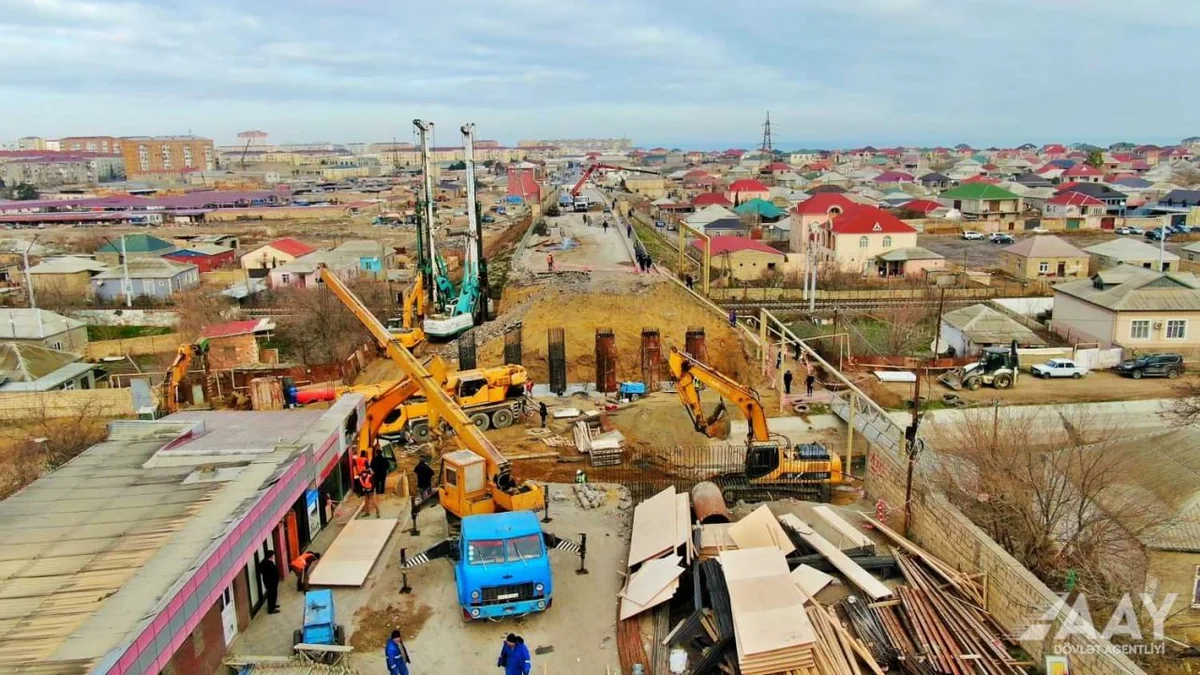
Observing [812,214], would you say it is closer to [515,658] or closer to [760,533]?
[760,533]

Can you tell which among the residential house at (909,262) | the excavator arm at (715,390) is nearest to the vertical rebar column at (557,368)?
the excavator arm at (715,390)

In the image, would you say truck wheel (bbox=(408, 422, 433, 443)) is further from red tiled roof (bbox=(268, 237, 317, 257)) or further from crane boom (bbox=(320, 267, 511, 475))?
red tiled roof (bbox=(268, 237, 317, 257))

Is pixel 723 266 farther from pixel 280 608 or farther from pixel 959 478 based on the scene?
Answer: pixel 280 608

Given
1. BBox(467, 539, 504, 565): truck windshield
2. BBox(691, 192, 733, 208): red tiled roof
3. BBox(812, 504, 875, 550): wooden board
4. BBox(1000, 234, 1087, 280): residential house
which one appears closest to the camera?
BBox(467, 539, 504, 565): truck windshield

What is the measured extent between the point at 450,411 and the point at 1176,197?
74990mm

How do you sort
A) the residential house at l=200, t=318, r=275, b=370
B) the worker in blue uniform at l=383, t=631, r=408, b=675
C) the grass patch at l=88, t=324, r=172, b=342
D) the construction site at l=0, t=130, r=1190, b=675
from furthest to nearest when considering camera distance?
the grass patch at l=88, t=324, r=172, b=342, the residential house at l=200, t=318, r=275, b=370, the worker in blue uniform at l=383, t=631, r=408, b=675, the construction site at l=0, t=130, r=1190, b=675

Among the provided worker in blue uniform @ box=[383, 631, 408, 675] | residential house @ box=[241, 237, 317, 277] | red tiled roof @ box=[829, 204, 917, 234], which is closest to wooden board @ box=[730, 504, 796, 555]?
worker in blue uniform @ box=[383, 631, 408, 675]

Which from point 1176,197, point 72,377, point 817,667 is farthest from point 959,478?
point 1176,197

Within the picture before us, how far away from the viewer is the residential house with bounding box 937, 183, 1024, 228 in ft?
221

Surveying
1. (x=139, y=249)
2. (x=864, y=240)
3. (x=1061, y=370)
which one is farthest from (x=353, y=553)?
(x=139, y=249)

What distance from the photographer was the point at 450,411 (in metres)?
14.6

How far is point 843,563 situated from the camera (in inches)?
439

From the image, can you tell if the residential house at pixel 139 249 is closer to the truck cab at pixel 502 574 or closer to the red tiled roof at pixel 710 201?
the red tiled roof at pixel 710 201

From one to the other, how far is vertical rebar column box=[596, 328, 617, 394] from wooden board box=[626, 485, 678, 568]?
30.1ft
